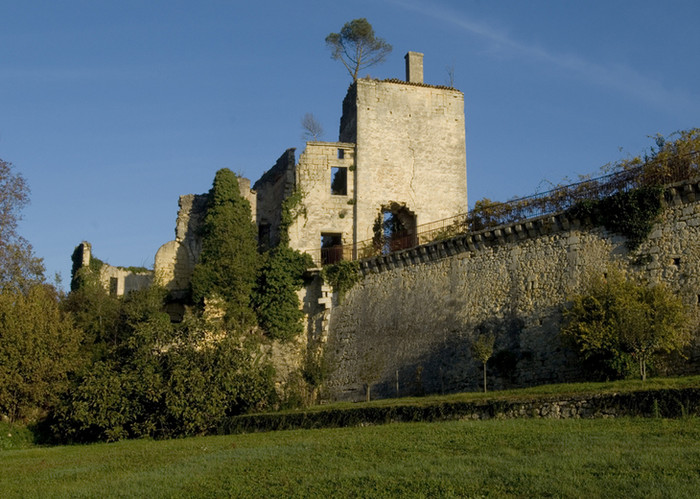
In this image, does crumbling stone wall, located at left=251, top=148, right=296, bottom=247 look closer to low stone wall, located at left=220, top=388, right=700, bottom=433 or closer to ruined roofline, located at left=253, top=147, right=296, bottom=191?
ruined roofline, located at left=253, top=147, right=296, bottom=191

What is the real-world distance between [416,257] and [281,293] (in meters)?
5.91

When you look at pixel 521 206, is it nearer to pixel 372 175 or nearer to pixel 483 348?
pixel 483 348

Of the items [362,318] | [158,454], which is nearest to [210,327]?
[362,318]

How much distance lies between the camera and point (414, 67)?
3738cm

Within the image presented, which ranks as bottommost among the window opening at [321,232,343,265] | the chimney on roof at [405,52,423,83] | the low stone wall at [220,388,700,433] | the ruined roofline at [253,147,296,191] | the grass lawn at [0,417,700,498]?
the grass lawn at [0,417,700,498]

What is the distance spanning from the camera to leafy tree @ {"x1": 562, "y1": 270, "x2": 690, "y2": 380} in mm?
20859

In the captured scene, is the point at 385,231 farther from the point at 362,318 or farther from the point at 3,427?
the point at 3,427

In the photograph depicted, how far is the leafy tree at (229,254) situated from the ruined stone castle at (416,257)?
137 cm

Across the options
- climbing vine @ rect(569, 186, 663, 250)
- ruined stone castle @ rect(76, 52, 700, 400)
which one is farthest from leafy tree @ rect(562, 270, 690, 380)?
climbing vine @ rect(569, 186, 663, 250)

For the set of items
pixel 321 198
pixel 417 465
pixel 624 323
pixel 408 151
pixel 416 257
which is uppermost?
pixel 408 151

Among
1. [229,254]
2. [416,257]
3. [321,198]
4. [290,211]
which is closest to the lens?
[416,257]

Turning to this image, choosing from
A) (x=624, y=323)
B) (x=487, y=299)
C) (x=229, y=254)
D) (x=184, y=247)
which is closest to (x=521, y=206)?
(x=487, y=299)

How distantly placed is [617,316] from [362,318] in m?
11.5

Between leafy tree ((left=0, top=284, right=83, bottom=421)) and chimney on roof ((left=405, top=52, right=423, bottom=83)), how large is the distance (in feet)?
56.4
